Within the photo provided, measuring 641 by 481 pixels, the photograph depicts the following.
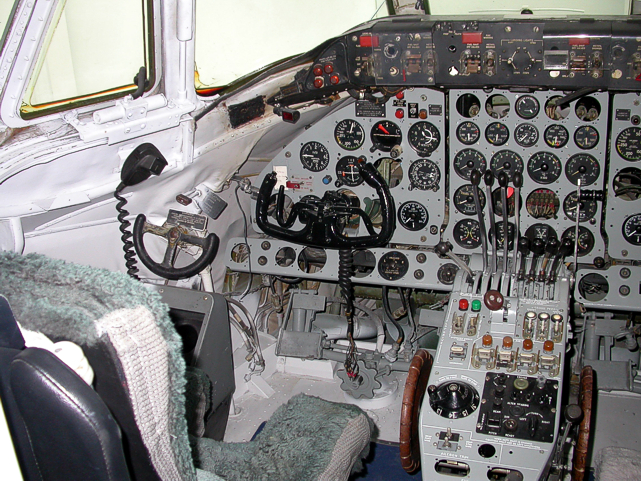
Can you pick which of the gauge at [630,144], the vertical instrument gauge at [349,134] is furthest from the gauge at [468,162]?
the gauge at [630,144]

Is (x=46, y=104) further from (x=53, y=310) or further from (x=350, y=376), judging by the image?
(x=350, y=376)

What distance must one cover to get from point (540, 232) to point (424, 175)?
76 cm

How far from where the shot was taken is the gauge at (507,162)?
3.54 meters

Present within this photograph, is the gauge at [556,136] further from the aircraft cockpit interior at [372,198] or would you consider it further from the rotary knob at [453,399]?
the rotary knob at [453,399]

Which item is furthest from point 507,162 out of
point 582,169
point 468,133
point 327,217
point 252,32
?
point 252,32

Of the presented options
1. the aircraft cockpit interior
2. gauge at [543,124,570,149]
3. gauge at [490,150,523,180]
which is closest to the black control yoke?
the aircraft cockpit interior

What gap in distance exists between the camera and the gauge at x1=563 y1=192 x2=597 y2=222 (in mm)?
3521

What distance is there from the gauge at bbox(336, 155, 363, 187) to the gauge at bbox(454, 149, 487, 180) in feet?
1.94

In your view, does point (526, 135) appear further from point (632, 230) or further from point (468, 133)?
point (632, 230)

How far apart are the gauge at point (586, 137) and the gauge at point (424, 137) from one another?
2.49ft

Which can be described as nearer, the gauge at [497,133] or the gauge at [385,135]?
the gauge at [497,133]

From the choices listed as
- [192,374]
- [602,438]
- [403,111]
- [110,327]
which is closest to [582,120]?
[403,111]

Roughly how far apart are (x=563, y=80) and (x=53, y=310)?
2.79 m

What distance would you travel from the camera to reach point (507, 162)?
3559 millimetres
